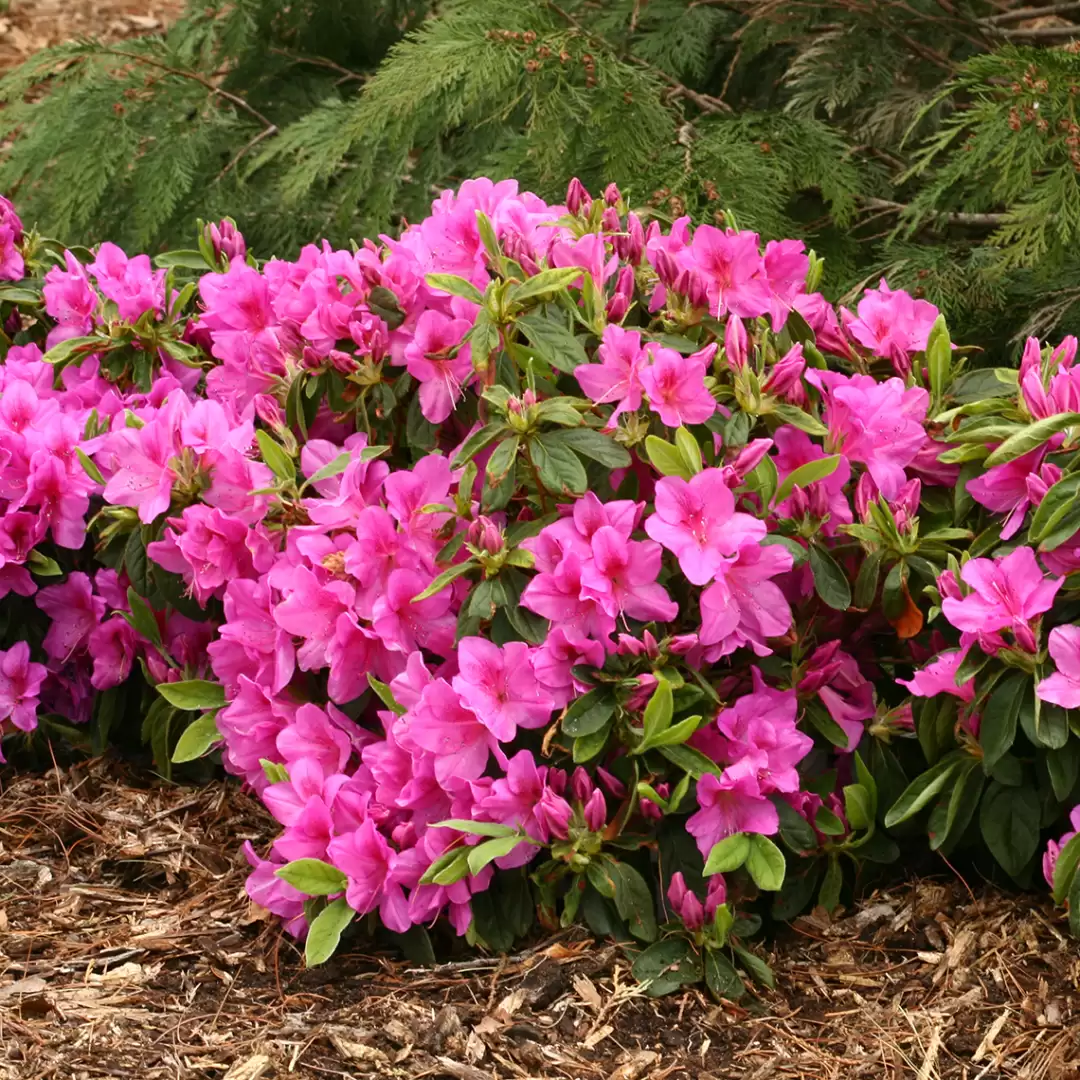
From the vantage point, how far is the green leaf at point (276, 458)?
1.78 metres

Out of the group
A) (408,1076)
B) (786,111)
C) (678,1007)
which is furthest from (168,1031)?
(786,111)

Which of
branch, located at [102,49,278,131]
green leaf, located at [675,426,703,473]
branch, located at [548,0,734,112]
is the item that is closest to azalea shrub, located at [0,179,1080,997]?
green leaf, located at [675,426,703,473]

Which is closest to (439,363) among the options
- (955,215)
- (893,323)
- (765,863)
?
(893,323)

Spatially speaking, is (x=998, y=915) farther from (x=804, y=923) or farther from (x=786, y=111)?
(x=786, y=111)

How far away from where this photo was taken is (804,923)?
5.96 feet

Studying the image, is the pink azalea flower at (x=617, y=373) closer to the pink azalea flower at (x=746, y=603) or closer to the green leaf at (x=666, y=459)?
the green leaf at (x=666, y=459)

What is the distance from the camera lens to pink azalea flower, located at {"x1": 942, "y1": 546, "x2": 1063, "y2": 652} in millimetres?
1549

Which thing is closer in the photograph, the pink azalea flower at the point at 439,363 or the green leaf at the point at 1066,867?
the green leaf at the point at 1066,867

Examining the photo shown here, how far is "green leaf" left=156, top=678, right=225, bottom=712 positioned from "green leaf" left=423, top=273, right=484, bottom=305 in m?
0.68

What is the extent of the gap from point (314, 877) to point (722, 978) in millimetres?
505

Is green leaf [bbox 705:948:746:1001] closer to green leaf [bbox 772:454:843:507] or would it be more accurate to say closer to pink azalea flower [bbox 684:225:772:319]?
green leaf [bbox 772:454:843:507]

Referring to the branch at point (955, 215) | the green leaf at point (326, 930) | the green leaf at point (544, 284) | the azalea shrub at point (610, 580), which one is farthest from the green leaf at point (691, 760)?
the branch at point (955, 215)

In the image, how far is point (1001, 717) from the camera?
5.15 ft

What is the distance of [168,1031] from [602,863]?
55cm
